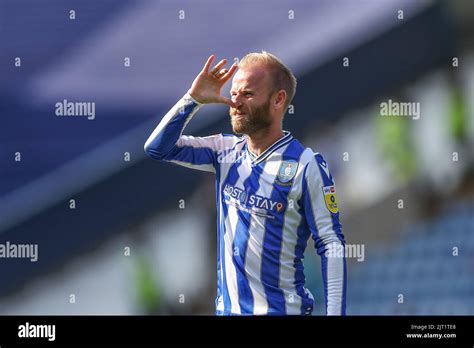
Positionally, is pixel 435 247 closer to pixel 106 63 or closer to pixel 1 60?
pixel 106 63

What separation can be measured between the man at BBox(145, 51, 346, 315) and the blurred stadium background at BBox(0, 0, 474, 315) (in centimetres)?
85

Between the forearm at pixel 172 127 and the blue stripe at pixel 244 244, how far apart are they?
443 mm

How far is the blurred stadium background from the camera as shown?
214 inches

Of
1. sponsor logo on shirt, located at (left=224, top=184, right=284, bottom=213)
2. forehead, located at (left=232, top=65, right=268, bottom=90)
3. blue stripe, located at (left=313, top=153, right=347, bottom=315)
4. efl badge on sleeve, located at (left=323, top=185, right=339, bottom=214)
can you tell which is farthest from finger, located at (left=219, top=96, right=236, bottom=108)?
efl badge on sleeve, located at (left=323, top=185, right=339, bottom=214)

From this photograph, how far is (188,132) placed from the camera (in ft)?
18.1

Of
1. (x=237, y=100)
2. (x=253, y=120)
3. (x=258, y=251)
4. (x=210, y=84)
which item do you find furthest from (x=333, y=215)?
(x=210, y=84)

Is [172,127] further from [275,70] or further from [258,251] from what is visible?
[258,251]

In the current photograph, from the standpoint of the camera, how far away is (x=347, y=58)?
5652 mm

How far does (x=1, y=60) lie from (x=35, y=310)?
1.59m

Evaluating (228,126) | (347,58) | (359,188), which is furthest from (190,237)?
(347,58)

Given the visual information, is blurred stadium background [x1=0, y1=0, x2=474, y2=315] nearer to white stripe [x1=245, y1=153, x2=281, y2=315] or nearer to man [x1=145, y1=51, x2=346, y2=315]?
man [x1=145, y1=51, x2=346, y2=315]

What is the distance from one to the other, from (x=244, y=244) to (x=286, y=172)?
438 mm

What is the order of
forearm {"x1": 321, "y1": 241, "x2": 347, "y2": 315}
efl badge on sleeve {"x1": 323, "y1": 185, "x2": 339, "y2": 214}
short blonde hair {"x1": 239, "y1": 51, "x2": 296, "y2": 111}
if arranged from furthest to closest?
short blonde hair {"x1": 239, "y1": 51, "x2": 296, "y2": 111}
efl badge on sleeve {"x1": 323, "y1": 185, "x2": 339, "y2": 214}
forearm {"x1": 321, "y1": 241, "x2": 347, "y2": 315}

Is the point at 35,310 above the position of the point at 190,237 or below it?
below
